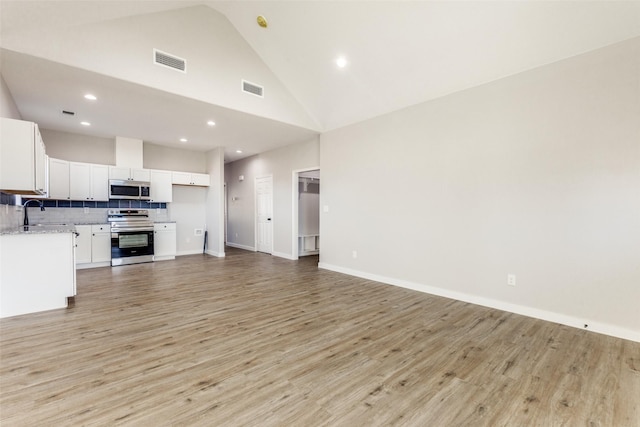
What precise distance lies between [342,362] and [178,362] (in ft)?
4.08

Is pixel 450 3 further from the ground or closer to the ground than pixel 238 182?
further from the ground

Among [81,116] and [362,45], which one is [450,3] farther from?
[81,116]

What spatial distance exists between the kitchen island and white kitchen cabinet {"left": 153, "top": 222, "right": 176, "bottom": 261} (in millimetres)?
3005

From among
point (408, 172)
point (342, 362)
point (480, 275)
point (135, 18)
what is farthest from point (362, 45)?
point (342, 362)

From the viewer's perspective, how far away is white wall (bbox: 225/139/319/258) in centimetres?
630

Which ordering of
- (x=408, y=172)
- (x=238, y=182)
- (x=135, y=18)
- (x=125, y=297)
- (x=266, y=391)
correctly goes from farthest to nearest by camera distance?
1. (x=238, y=182)
2. (x=408, y=172)
3. (x=125, y=297)
4. (x=135, y=18)
5. (x=266, y=391)

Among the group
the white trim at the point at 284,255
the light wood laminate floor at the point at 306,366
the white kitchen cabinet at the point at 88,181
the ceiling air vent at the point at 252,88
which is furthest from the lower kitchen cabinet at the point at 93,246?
the ceiling air vent at the point at 252,88

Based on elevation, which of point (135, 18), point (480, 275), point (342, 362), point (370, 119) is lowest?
point (342, 362)

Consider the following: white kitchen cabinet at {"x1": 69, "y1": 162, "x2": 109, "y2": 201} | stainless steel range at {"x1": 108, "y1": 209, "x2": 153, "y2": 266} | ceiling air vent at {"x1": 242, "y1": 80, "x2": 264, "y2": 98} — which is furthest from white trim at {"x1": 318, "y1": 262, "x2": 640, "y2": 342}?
white kitchen cabinet at {"x1": 69, "y1": 162, "x2": 109, "y2": 201}

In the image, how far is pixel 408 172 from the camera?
166 inches

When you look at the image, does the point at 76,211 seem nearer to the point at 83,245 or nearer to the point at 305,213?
the point at 83,245

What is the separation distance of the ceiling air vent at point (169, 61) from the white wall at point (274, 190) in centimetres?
279

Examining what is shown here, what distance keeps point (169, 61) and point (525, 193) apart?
4643 mm

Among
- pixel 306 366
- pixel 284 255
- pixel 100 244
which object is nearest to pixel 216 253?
pixel 284 255
